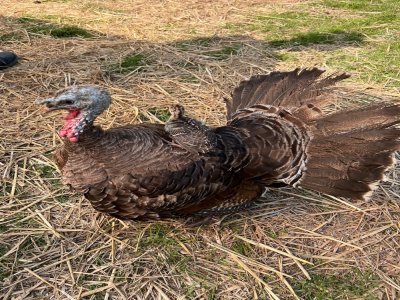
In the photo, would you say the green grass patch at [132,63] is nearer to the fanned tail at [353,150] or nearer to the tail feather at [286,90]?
the tail feather at [286,90]

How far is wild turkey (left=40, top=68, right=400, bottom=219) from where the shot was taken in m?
3.08

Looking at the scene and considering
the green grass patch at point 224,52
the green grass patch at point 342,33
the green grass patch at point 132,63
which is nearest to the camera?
the green grass patch at point 132,63

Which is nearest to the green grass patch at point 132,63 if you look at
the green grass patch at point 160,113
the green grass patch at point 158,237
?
the green grass patch at point 160,113

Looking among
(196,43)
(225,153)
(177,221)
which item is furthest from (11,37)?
(225,153)

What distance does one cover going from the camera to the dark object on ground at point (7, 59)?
5.44 metres

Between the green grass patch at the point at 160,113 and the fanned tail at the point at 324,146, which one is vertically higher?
the fanned tail at the point at 324,146

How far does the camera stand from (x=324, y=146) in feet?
11.5

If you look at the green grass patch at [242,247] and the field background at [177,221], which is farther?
the green grass patch at [242,247]

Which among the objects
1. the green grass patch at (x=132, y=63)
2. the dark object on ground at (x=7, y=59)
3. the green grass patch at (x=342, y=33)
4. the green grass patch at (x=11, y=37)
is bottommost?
the green grass patch at (x=11, y=37)

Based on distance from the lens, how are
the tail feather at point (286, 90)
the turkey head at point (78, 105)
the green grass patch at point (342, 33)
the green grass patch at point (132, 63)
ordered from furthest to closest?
the green grass patch at point (342, 33) < the green grass patch at point (132, 63) < the tail feather at point (286, 90) < the turkey head at point (78, 105)

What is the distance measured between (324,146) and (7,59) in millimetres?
3572

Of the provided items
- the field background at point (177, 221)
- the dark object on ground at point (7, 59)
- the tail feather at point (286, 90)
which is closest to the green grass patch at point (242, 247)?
the field background at point (177, 221)

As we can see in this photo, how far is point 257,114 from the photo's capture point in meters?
3.78

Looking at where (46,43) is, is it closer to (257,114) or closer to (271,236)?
(257,114)
